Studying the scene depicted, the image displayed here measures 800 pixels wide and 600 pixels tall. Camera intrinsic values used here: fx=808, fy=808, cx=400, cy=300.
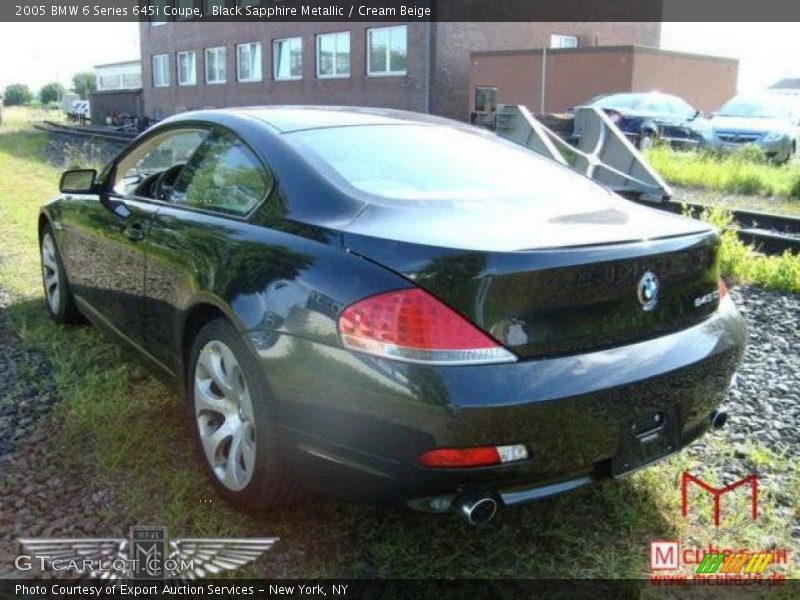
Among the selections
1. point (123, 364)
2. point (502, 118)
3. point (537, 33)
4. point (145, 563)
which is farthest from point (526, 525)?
point (537, 33)

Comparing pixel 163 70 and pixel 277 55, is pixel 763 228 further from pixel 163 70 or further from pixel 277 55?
pixel 163 70

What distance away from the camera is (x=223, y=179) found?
10.9 ft

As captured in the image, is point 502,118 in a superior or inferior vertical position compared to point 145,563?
superior

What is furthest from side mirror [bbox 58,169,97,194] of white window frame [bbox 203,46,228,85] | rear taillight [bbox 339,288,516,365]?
white window frame [bbox 203,46,228,85]

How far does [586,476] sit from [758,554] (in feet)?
2.54

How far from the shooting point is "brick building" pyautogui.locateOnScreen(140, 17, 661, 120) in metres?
27.3

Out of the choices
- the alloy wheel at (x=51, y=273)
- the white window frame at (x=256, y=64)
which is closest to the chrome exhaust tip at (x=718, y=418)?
the alloy wheel at (x=51, y=273)

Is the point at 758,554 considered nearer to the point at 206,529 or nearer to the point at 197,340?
the point at 206,529

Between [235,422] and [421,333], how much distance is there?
94 cm

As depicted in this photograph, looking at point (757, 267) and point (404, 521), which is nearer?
point (404, 521)

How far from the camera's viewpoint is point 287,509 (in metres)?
3.01

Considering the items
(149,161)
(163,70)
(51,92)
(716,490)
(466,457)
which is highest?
(163,70)

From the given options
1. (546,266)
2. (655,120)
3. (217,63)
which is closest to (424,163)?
(546,266)

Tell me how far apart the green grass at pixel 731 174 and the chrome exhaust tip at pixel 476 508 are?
35.6 ft
